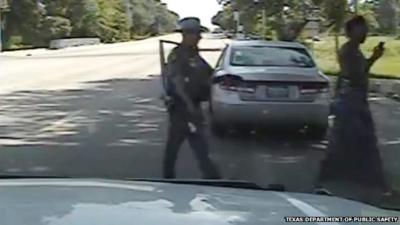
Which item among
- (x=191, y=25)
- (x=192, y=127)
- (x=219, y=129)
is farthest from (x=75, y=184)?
(x=219, y=129)

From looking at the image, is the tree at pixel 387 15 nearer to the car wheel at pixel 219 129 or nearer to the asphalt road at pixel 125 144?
the asphalt road at pixel 125 144

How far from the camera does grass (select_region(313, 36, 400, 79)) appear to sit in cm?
2911

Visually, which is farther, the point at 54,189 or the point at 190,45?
the point at 190,45

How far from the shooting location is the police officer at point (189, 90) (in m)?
8.66

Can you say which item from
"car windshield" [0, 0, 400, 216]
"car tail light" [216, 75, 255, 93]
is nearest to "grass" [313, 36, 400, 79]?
"car windshield" [0, 0, 400, 216]

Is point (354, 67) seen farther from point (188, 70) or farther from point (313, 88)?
point (313, 88)

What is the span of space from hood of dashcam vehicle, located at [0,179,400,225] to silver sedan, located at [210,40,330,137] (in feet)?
28.3

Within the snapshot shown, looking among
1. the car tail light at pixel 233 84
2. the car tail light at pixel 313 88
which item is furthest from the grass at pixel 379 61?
the car tail light at pixel 233 84

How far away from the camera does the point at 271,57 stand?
44.5ft

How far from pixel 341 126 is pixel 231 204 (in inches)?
203

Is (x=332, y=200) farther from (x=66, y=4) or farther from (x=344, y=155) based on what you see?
(x=66, y=4)

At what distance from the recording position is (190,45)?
867 centimetres

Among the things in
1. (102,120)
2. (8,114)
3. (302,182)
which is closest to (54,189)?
(302,182)

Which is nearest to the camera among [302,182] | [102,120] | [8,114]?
[302,182]
